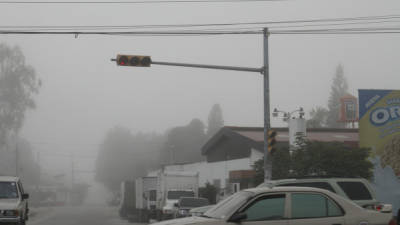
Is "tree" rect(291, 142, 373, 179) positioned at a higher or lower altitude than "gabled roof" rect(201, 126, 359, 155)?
lower

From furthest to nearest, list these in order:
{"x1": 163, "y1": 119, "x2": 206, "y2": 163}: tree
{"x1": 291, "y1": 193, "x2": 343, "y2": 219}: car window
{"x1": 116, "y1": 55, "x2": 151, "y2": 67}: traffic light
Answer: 1. {"x1": 163, "y1": 119, "x2": 206, "y2": 163}: tree
2. {"x1": 116, "y1": 55, "x2": 151, "y2": 67}: traffic light
3. {"x1": 291, "y1": 193, "x2": 343, "y2": 219}: car window

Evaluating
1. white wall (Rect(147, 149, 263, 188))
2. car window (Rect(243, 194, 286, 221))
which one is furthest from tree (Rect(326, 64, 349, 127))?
car window (Rect(243, 194, 286, 221))

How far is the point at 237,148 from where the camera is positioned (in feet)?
153

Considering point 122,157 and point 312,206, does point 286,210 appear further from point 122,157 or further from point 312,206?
point 122,157

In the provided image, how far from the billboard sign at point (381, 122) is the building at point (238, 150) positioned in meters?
10.3

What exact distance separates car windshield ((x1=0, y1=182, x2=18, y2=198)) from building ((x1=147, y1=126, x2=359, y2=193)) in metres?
20.7

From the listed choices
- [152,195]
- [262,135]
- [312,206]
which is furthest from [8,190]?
[262,135]

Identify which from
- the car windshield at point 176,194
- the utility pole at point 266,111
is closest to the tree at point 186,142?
the car windshield at point 176,194

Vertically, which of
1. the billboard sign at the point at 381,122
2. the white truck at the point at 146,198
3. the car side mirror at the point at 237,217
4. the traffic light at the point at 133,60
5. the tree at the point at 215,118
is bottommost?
the white truck at the point at 146,198

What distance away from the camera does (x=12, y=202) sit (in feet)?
66.2

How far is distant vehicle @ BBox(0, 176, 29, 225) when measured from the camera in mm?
19562

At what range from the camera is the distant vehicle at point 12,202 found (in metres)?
Answer: 19.6

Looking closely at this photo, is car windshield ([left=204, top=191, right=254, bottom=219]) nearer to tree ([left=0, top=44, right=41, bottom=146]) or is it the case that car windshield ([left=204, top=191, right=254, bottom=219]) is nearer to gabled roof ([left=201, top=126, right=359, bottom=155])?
gabled roof ([left=201, top=126, right=359, bottom=155])

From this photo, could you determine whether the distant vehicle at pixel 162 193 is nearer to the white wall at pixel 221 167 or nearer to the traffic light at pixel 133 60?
the white wall at pixel 221 167
